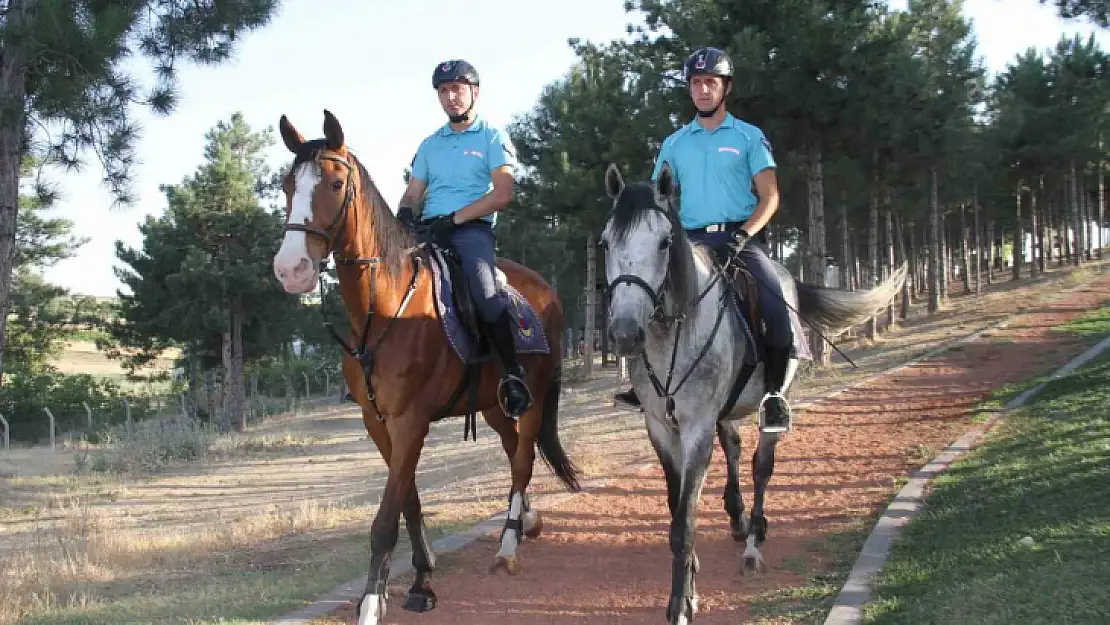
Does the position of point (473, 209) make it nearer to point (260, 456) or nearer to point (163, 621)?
point (163, 621)

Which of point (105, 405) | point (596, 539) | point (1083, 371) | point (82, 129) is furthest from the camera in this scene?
point (105, 405)

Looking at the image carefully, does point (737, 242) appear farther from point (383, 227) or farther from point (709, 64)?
point (383, 227)

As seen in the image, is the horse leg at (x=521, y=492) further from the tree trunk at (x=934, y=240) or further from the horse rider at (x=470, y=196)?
the tree trunk at (x=934, y=240)

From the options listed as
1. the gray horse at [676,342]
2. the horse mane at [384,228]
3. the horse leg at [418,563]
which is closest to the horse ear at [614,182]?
the gray horse at [676,342]

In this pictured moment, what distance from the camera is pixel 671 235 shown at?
4465 millimetres

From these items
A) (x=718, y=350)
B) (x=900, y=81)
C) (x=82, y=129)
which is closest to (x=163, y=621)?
(x=718, y=350)

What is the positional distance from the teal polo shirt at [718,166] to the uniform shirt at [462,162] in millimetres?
1182

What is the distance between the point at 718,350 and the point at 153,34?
1019cm

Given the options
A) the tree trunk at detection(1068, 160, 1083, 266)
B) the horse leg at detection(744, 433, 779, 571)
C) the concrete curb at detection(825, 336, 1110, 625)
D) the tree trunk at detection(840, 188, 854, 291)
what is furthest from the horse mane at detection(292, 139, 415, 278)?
the tree trunk at detection(1068, 160, 1083, 266)

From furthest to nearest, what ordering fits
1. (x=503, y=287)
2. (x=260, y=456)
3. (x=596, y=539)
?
(x=260, y=456) < (x=596, y=539) < (x=503, y=287)

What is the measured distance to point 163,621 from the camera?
4941 millimetres

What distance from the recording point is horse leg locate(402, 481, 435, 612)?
17.0 feet

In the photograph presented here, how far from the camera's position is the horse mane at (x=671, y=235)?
14.4 feet

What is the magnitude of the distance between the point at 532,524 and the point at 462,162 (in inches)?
110
